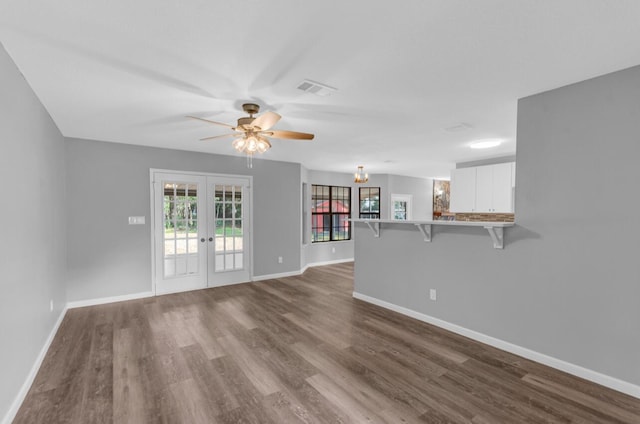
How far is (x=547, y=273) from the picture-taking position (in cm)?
270

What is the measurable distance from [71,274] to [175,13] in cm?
441

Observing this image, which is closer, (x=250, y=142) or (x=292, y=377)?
(x=292, y=377)

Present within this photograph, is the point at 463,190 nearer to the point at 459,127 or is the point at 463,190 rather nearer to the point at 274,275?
the point at 459,127

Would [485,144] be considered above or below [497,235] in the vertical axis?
above

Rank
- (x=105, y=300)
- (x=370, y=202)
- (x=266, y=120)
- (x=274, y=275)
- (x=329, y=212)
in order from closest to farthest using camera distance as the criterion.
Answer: (x=266, y=120)
(x=105, y=300)
(x=274, y=275)
(x=329, y=212)
(x=370, y=202)

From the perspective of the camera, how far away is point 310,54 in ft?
6.74

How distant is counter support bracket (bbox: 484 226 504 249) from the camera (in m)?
2.96

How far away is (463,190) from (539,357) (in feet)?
11.6

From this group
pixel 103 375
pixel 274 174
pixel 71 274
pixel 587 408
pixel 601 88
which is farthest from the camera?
pixel 274 174

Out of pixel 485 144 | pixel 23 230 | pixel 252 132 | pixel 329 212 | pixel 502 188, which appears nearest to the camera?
pixel 23 230

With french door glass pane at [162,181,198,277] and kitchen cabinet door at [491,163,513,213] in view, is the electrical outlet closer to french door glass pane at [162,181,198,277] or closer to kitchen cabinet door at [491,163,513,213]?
kitchen cabinet door at [491,163,513,213]

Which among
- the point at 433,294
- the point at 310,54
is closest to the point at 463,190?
the point at 433,294

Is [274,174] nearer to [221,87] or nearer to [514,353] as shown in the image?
[221,87]

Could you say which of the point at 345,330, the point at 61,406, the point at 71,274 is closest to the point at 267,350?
the point at 345,330
